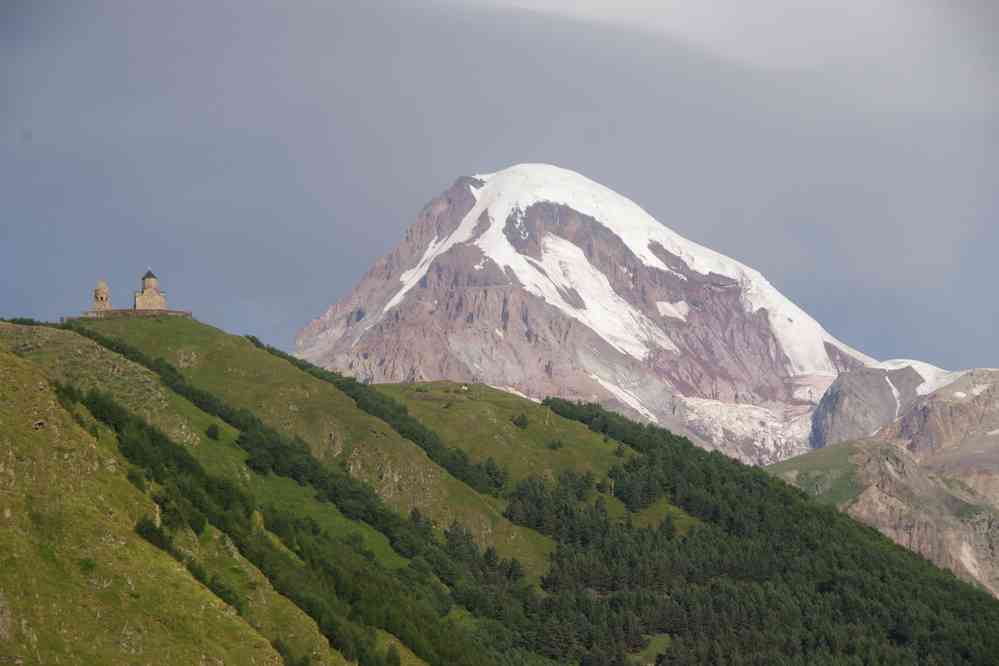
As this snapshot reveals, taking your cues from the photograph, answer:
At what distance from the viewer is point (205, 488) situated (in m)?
174

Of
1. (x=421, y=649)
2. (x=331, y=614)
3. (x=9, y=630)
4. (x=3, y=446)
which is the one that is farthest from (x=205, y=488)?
(x=9, y=630)

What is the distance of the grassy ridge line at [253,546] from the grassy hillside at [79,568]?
20.4ft

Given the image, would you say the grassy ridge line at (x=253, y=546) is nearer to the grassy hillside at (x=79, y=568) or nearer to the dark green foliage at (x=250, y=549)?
the dark green foliage at (x=250, y=549)

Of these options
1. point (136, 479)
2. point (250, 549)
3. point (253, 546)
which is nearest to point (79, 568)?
point (136, 479)

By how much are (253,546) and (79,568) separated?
159 feet

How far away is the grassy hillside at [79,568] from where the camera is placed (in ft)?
341

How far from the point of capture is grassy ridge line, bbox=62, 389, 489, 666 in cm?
14338

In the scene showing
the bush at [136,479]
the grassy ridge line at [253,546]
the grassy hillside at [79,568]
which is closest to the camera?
the grassy hillside at [79,568]

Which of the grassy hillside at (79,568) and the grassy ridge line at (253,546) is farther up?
the grassy ridge line at (253,546)

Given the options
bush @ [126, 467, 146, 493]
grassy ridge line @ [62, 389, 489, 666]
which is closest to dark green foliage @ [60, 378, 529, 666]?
grassy ridge line @ [62, 389, 489, 666]

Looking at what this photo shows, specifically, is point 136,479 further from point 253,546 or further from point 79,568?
point 253,546

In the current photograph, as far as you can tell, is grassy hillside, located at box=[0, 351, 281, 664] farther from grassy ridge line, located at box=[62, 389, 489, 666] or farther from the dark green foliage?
grassy ridge line, located at box=[62, 389, 489, 666]

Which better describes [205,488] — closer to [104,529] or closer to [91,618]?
Result: [104,529]

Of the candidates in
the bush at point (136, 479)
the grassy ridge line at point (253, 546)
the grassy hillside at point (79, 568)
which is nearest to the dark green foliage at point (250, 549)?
the grassy ridge line at point (253, 546)
